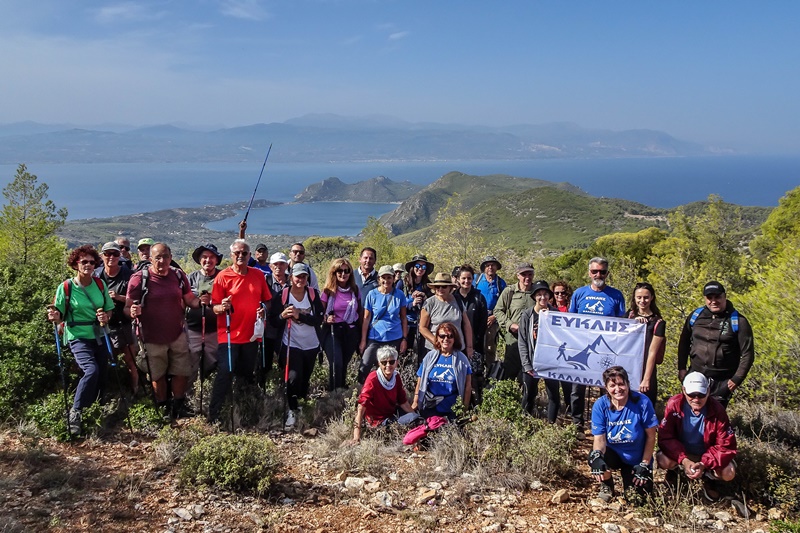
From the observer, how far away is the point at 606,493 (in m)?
5.08

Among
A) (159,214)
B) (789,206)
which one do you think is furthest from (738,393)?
(159,214)

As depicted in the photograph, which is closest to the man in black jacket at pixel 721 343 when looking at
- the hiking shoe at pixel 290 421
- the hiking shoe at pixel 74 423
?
the hiking shoe at pixel 290 421

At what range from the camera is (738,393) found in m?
9.21

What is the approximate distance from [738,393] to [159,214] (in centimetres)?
20925

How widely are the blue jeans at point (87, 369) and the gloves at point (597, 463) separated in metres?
5.60

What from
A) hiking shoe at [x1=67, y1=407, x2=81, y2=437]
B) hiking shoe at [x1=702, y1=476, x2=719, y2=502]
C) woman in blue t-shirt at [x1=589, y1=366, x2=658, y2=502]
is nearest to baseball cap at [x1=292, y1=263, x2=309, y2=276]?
hiking shoe at [x1=67, y1=407, x2=81, y2=437]

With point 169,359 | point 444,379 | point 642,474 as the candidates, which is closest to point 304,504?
point 444,379

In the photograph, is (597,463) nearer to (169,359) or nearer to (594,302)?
(594,302)

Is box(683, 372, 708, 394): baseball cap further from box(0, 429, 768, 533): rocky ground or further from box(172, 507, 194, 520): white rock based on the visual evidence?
box(172, 507, 194, 520): white rock

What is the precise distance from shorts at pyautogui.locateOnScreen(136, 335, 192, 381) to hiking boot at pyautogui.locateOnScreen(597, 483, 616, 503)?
5.09 meters

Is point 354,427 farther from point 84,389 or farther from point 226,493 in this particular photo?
point 84,389

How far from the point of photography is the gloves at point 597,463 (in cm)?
503

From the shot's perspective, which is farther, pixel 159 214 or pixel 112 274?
pixel 159 214

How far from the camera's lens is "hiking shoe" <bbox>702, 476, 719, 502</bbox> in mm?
5125
